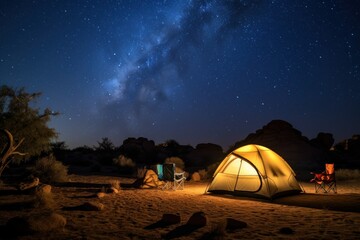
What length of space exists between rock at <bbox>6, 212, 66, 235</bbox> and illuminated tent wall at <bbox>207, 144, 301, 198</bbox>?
7115 mm

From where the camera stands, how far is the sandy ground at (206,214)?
20.7ft

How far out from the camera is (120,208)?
9.42 metres

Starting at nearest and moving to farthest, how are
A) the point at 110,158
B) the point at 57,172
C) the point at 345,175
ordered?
the point at 57,172
the point at 345,175
the point at 110,158

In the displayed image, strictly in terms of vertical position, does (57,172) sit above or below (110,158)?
below

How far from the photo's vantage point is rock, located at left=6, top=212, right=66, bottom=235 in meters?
6.19

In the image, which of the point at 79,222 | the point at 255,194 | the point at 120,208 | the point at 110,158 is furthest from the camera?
the point at 110,158

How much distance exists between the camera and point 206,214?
28.0 ft

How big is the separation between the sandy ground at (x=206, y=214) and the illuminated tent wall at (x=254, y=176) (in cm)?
47

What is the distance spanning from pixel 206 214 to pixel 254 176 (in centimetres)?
392

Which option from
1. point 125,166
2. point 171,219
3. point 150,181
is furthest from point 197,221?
point 125,166

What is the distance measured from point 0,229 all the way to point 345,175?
1913 cm

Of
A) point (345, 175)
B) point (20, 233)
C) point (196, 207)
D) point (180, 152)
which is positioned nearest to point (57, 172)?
point (196, 207)

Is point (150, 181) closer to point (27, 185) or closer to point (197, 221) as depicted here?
point (27, 185)

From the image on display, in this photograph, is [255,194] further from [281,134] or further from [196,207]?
[281,134]
